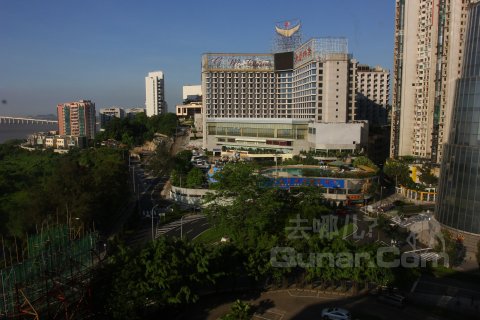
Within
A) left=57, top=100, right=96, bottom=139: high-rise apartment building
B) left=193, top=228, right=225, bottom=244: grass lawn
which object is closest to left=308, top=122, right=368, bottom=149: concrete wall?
left=193, top=228, right=225, bottom=244: grass lawn

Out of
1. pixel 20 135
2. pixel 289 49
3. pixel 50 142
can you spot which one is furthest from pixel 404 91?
pixel 20 135

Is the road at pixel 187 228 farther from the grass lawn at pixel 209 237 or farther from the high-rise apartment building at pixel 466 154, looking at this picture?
the high-rise apartment building at pixel 466 154

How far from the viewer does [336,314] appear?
16516 millimetres

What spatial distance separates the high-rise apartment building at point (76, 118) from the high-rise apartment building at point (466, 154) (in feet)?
289

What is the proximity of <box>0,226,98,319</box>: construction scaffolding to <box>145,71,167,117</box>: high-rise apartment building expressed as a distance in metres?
109

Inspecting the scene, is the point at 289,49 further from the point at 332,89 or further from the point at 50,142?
the point at 50,142

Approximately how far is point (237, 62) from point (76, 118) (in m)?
52.2

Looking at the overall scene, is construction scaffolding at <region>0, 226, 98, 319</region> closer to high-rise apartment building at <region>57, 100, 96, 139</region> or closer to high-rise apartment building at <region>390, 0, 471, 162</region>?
high-rise apartment building at <region>390, 0, 471, 162</region>

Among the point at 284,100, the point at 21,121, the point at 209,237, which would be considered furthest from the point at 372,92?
the point at 21,121

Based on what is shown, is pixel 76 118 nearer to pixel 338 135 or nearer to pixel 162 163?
pixel 162 163

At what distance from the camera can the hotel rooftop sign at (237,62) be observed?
220 feet

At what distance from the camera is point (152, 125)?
87750 mm

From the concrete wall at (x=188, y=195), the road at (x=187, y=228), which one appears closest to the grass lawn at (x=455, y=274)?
the road at (x=187, y=228)

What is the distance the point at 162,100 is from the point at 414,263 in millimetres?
113856
